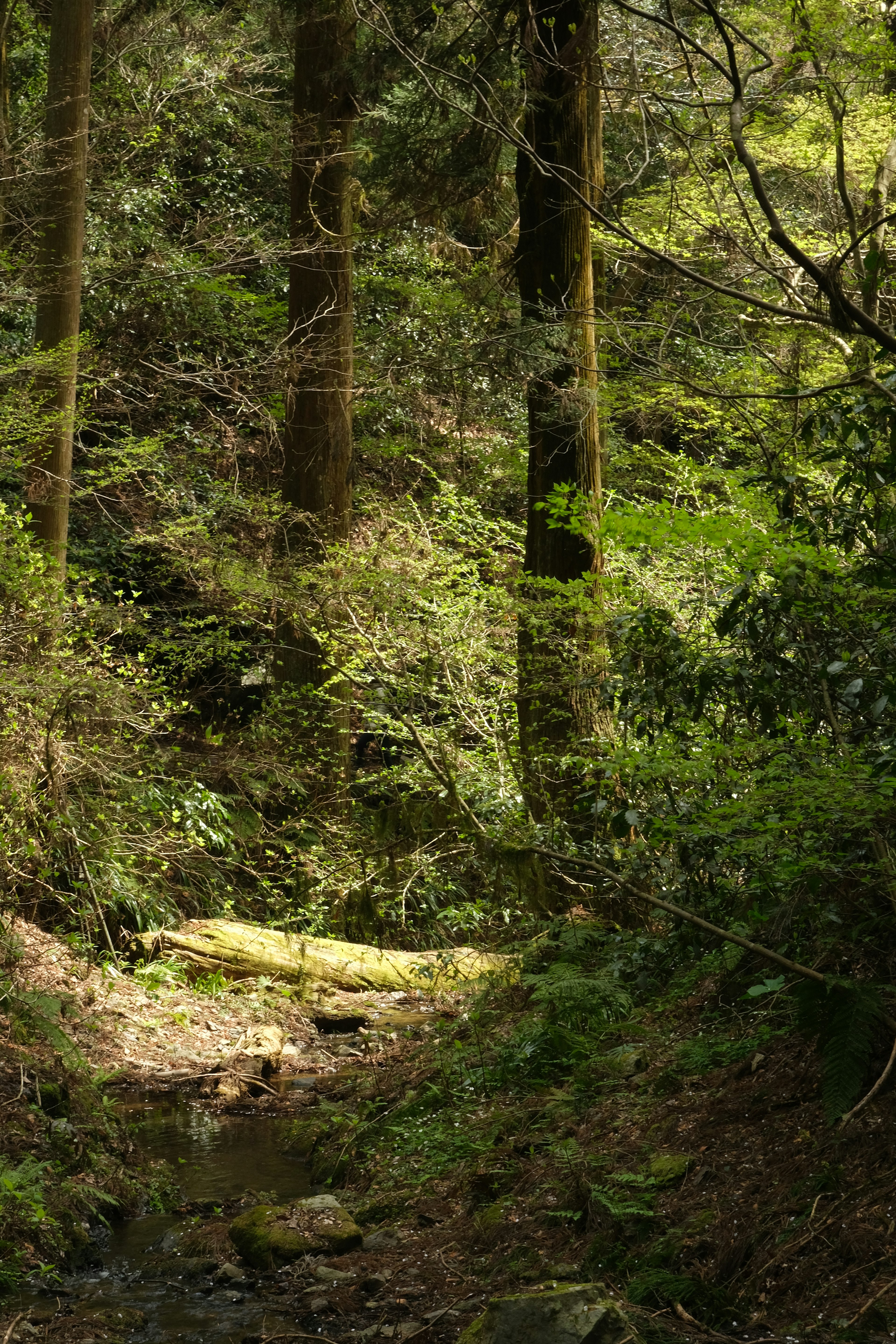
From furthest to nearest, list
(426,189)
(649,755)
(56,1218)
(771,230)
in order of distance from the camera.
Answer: (426,189) → (56,1218) → (649,755) → (771,230)

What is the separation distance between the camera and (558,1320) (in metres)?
3.64

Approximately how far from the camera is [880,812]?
410 centimetres

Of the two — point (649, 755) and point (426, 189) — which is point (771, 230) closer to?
point (649, 755)

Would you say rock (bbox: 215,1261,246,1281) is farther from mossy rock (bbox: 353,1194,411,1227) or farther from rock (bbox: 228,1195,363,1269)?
mossy rock (bbox: 353,1194,411,1227)

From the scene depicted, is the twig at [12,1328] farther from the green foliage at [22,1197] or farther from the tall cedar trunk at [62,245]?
the tall cedar trunk at [62,245]

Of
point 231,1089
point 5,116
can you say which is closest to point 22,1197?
point 231,1089

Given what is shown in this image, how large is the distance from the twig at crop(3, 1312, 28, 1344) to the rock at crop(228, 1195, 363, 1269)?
1.02m

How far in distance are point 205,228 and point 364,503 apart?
3.63m

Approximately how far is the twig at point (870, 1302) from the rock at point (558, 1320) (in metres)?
0.64

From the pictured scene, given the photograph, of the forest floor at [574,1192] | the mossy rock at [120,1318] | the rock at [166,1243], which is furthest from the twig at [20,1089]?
the mossy rock at [120,1318]

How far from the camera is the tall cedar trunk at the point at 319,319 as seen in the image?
42.0 ft

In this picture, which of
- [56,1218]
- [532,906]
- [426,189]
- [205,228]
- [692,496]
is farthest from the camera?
[205,228]

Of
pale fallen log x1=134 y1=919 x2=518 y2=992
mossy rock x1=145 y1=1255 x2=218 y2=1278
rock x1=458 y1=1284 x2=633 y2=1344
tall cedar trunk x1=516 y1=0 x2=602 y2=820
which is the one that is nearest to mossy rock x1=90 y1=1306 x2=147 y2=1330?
mossy rock x1=145 y1=1255 x2=218 y2=1278

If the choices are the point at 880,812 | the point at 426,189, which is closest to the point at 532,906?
the point at 880,812
